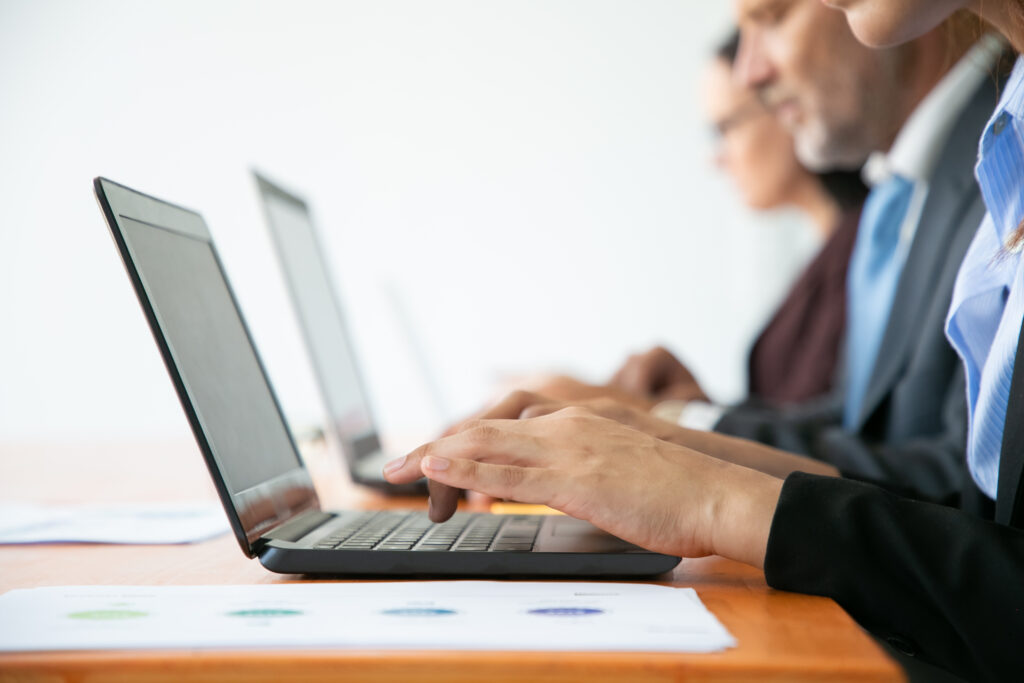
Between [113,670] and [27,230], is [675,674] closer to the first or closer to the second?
[113,670]

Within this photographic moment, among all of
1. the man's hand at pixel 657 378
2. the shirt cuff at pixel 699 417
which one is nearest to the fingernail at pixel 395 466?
the shirt cuff at pixel 699 417

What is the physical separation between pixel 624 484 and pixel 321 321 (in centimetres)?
76

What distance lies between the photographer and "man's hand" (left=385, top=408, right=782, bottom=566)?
60 cm

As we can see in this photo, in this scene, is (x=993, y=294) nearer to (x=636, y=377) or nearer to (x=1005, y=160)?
(x=1005, y=160)

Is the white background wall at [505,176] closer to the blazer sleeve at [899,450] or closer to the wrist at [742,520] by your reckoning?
the blazer sleeve at [899,450]

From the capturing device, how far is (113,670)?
430mm

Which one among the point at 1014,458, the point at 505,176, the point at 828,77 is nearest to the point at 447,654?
the point at 1014,458

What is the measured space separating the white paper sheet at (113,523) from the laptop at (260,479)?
0.42 ft

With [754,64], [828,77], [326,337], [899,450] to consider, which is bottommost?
[899,450]

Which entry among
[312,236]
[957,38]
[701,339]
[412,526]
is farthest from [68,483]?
[701,339]

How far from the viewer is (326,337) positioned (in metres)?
1.27

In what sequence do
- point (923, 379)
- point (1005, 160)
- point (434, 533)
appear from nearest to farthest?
point (434, 533), point (1005, 160), point (923, 379)

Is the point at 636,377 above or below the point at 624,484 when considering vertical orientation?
below

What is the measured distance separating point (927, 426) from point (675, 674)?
0.92 metres
